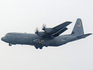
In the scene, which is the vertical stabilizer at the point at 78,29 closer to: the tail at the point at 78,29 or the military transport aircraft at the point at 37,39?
the tail at the point at 78,29

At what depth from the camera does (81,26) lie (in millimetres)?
40906

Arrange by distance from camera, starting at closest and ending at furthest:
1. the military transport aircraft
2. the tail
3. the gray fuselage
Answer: the military transport aircraft, the gray fuselage, the tail

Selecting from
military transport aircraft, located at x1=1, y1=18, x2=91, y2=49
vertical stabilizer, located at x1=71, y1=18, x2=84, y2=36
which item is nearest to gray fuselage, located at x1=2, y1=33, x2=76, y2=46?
military transport aircraft, located at x1=1, y1=18, x2=91, y2=49

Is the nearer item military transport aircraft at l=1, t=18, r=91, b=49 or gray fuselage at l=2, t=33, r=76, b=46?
military transport aircraft at l=1, t=18, r=91, b=49

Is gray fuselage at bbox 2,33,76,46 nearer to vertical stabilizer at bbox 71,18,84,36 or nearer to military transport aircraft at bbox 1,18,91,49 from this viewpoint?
military transport aircraft at bbox 1,18,91,49

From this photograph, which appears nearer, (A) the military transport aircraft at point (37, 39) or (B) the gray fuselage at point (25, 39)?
(A) the military transport aircraft at point (37, 39)

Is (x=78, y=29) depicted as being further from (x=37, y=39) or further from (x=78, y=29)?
(x=37, y=39)

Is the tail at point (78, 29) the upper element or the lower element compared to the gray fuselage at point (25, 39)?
upper

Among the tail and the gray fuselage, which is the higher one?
the tail

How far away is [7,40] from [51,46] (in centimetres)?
748

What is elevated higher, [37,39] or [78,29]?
[78,29]

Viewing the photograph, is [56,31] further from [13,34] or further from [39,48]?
[13,34]

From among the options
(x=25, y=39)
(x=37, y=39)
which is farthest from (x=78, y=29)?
(x=25, y=39)

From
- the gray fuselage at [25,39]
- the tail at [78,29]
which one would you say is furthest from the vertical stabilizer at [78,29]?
the gray fuselage at [25,39]
